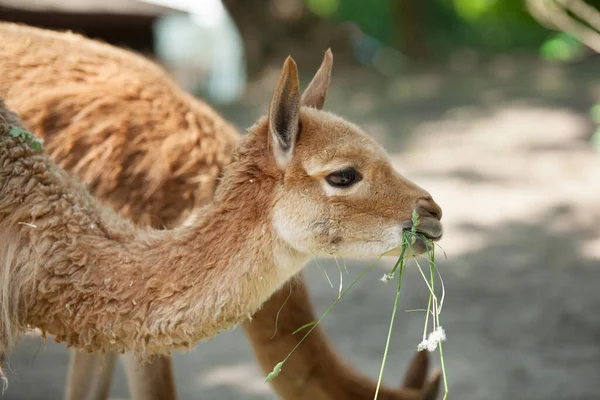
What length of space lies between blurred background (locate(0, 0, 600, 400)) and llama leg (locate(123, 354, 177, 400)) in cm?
59

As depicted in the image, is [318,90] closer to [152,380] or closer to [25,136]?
[25,136]

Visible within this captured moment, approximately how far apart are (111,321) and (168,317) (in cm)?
20

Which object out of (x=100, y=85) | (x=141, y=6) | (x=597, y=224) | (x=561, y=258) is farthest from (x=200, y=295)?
(x=141, y=6)

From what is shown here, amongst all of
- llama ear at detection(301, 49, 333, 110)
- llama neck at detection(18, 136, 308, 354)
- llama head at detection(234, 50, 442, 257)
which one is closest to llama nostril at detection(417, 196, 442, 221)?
llama head at detection(234, 50, 442, 257)

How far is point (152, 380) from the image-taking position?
346 cm

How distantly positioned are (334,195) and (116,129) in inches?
47.9

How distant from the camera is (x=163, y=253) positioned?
2.69m

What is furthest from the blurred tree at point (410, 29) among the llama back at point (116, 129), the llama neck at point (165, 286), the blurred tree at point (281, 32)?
the llama neck at point (165, 286)

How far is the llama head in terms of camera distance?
2605 mm

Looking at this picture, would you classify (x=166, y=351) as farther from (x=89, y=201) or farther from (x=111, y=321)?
(x=89, y=201)

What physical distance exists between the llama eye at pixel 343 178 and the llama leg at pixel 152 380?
1320 mm

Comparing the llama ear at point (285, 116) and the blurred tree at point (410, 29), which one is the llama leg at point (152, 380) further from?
the blurred tree at point (410, 29)

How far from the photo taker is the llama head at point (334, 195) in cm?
261

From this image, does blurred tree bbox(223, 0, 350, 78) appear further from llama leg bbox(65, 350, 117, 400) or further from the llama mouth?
the llama mouth
